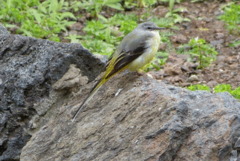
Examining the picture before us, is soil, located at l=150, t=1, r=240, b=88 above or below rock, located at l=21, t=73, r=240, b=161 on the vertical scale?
below

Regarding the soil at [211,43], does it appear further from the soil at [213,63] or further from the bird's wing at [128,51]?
the bird's wing at [128,51]

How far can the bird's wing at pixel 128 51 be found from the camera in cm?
662

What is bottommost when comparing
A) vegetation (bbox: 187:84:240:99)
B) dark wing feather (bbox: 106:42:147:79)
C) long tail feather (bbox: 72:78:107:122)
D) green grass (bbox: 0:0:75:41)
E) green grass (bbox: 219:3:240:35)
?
green grass (bbox: 219:3:240:35)

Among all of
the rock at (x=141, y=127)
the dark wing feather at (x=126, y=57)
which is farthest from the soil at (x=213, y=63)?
the rock at (x=141, y=127)

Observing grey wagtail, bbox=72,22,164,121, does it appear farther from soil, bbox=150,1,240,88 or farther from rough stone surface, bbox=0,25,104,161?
soil, bbox=150,1,240,88

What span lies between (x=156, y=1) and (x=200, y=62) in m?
3.58

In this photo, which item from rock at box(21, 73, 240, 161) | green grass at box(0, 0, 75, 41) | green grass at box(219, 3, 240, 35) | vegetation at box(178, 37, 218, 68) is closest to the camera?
rock at box(21, 73, 240, 161)

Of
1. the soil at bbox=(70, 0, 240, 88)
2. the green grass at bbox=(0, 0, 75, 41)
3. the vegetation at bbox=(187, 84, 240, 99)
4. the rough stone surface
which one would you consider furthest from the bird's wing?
the green grass at bbox=(0, 0, 75, 41)

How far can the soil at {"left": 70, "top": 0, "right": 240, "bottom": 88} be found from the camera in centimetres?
913

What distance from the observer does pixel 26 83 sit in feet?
21.0

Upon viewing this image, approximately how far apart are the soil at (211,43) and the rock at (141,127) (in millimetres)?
2845

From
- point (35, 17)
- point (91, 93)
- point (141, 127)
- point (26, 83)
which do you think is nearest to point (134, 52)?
point (91, 93)

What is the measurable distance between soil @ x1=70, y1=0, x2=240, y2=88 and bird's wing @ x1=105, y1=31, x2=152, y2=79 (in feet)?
6.94

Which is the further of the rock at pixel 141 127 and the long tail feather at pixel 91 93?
the long tail feather at pixel 91 93
